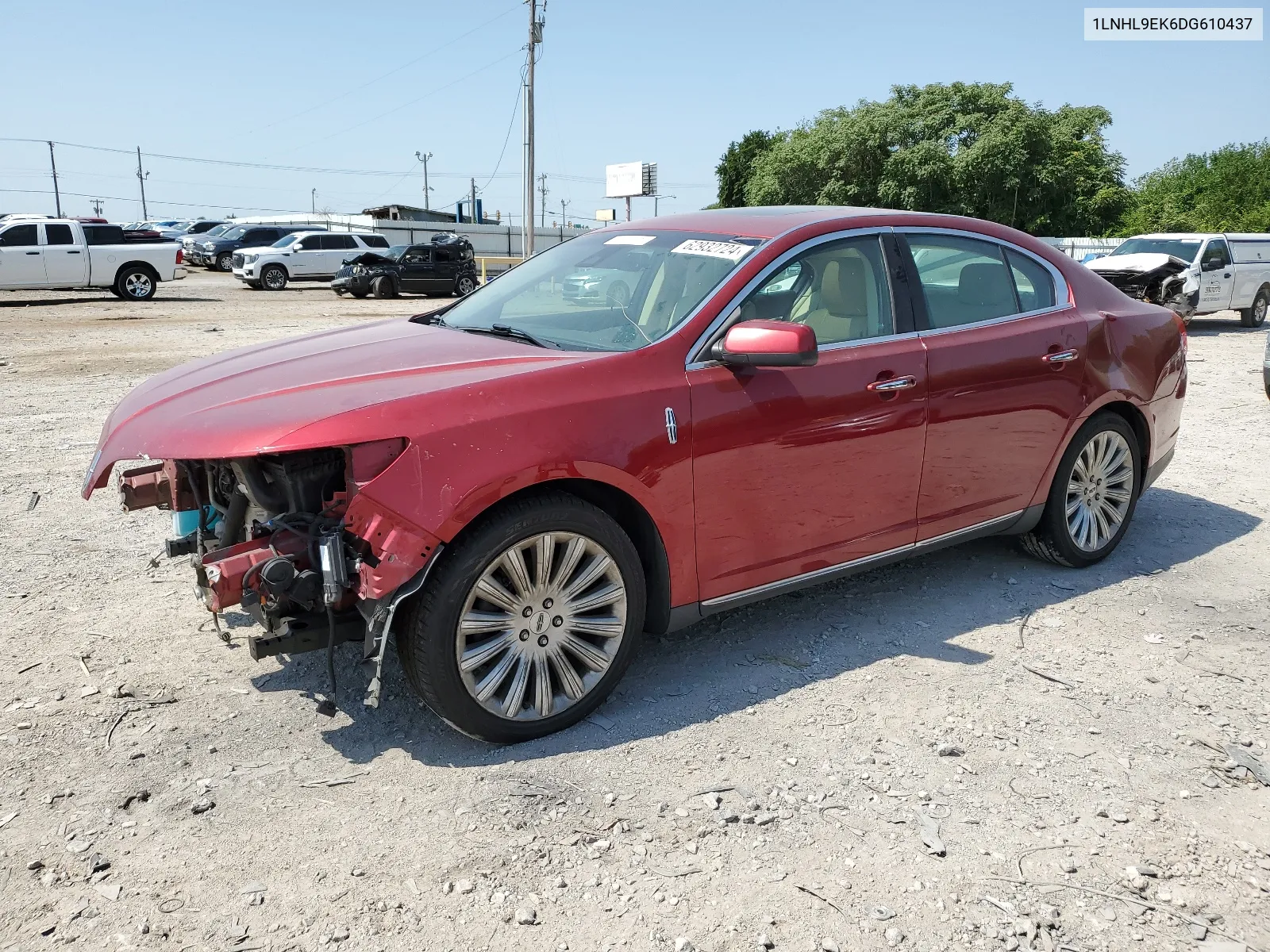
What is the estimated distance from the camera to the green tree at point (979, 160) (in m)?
47.4

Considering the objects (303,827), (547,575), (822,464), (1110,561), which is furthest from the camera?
(1110,561)

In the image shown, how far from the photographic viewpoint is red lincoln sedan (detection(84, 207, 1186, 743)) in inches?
122

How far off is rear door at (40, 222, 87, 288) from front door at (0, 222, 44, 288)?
0.50 feet

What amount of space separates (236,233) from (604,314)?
3829 centimetres

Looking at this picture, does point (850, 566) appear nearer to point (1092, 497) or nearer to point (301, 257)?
point (1092, 497)

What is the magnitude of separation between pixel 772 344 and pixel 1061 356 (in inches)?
80.0

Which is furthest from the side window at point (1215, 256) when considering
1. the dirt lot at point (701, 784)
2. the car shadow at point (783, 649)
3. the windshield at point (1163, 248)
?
the dirt lot at point (701, 784)

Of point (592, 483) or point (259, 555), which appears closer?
point (259, 555)

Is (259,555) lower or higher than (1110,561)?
higher

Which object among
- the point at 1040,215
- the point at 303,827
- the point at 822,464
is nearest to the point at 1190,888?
the point at 822,464

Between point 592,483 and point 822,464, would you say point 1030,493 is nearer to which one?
point 822,464

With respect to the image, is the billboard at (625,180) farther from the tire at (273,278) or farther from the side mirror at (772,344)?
the side mirror at (772,344)

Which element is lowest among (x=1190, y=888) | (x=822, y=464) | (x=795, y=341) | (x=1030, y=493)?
(x=1190, y=888)

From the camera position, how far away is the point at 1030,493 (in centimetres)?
485
